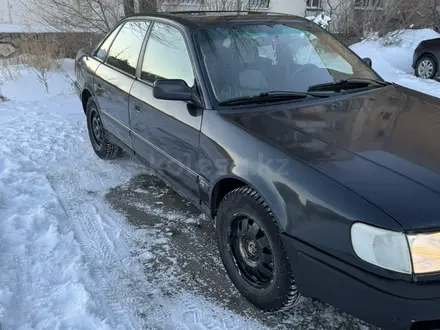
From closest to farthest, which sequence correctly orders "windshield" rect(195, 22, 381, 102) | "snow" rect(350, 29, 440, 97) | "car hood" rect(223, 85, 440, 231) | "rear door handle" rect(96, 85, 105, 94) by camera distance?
1. "car hood" rect(223, 85, 440, 231)
2. "windshield" rect(195, 22, 381, 102)
3. "rear door handle" rect(96, 85, 105, 94)
4. "snow" rect(350, 29, 440, 97)

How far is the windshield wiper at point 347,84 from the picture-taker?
3.19 metres

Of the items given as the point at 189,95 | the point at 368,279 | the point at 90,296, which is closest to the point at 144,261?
the point at 90,296

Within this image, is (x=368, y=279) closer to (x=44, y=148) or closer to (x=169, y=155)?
(x=169, y=155)

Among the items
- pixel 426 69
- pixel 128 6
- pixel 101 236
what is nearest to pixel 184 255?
pixel 101 236

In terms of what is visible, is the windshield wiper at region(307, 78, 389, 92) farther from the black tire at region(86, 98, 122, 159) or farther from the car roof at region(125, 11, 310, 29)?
the black tire at region(86, 98, 122, 159)

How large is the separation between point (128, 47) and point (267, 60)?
157 centimetres

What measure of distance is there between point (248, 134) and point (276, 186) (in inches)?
16.3

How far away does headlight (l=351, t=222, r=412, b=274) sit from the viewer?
1.89 m

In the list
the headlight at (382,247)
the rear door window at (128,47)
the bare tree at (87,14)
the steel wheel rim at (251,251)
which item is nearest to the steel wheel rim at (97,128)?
the rear door window at (128,47)

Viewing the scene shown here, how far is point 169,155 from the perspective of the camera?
3418 mm

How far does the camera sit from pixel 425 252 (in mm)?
1896

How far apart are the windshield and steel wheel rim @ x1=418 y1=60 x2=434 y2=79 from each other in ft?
23.0

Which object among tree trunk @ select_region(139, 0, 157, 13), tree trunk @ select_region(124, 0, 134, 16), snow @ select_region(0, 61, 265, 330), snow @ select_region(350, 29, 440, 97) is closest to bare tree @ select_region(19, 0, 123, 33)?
tree trunk @ select_region(124, 0, 134, 16)

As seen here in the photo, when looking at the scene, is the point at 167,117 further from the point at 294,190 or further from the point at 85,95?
the point at 85,95
